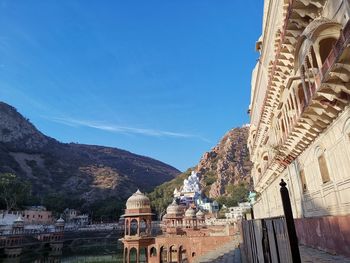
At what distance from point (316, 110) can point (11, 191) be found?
64.2 meters

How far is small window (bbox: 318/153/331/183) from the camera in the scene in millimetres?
10211

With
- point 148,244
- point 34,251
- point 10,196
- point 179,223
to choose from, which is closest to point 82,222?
point 10,196

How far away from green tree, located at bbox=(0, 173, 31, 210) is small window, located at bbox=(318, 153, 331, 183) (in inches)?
2401

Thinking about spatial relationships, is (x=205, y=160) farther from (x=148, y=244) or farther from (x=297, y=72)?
(x=297, y=72)

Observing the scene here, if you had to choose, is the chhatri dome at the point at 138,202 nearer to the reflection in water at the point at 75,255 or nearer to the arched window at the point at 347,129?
the reflection in water at the point at 75,255

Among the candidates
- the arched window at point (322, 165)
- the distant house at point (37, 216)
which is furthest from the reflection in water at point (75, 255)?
the arched window at point (322, 165)

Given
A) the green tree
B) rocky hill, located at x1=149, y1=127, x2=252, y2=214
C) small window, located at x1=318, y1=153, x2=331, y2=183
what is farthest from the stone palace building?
rocky hill, located at x1=149, y1=127, x2=252, y2=214

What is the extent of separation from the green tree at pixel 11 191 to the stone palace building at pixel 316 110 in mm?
58568

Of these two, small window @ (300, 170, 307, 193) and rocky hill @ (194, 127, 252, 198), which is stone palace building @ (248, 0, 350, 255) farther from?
rocky hill @ (194, 127, 252, 198)

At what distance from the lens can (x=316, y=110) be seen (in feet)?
29.9

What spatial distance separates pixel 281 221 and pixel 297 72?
28.1ft

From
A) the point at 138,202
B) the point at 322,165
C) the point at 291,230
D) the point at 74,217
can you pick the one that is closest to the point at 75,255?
the point at 138,202

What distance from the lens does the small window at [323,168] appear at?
10.2m

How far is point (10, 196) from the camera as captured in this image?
2379 inches
